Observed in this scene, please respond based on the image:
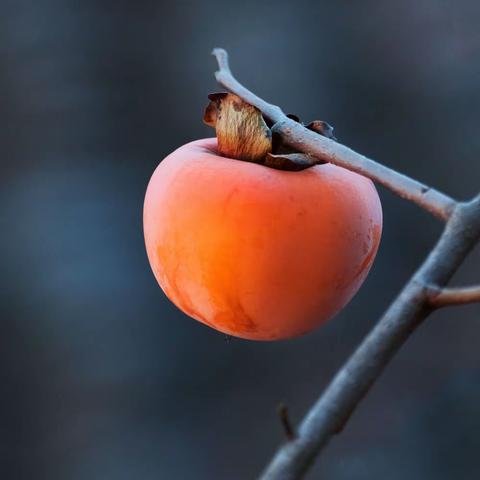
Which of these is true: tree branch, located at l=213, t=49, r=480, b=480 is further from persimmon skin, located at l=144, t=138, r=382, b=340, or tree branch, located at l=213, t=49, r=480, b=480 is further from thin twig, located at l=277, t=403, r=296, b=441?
persimmon skin, located at l=144, t=138, r=382, b=340

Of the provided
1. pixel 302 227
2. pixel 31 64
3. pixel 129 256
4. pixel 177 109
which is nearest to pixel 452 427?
pixel 129 256

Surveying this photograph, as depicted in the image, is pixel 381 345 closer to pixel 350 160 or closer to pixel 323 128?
pixel 350 160

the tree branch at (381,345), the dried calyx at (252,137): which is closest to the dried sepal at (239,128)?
the dried calyx at (252,137)

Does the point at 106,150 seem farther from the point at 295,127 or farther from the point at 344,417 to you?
the point at 344,417

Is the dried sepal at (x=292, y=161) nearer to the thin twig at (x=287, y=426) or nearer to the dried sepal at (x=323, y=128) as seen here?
the dried sepal at (x=323, y=128)

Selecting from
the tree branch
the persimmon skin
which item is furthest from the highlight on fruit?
the tree branch

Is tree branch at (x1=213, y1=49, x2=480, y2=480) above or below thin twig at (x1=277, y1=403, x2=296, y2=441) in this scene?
above
